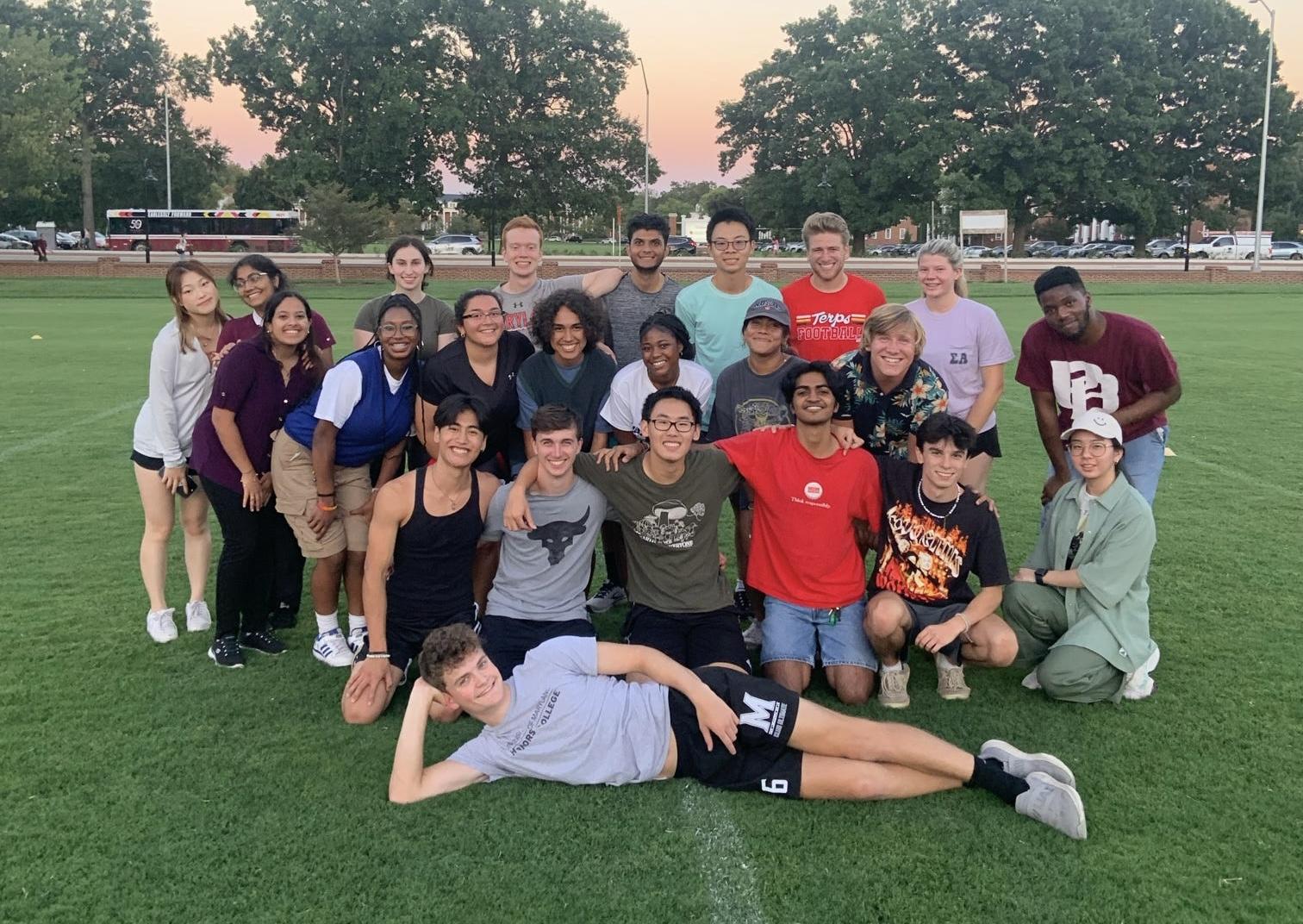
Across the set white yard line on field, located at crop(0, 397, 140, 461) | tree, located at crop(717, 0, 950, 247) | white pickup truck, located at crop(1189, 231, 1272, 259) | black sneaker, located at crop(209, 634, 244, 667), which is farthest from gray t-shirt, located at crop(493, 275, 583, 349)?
white pickup truck, located at crop(1189, 231, 1272, 259)

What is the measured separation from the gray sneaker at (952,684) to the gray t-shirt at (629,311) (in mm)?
2235

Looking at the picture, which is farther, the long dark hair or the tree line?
the tree line

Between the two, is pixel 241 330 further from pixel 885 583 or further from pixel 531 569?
pixel 885 583

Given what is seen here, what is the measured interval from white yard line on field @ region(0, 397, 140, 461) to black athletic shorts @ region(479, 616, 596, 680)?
682cm

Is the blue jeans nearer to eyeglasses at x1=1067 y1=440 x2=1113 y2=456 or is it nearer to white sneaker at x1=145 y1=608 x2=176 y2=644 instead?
eyeglasses at x1=1067 y1=440 x2=1113 y2=456

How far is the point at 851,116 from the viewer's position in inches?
2221

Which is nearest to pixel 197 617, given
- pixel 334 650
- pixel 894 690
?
pixel 334 650

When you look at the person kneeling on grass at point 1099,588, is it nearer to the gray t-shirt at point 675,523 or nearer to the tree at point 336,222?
the gray t-shirt at point 675,523

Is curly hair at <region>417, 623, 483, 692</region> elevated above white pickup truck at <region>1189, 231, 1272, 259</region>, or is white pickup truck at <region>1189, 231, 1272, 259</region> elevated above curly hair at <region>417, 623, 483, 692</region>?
white pickup truck at <region>1189, 231, 1272, 259</region>

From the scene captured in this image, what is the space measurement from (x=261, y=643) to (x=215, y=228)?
1965 inches

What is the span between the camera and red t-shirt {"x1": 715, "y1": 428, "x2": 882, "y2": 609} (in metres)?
4.25

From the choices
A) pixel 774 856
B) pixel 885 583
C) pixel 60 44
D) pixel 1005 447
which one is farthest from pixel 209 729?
pixel 60 44

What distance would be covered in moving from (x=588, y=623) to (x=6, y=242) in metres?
61.2

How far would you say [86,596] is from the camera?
5441mm
